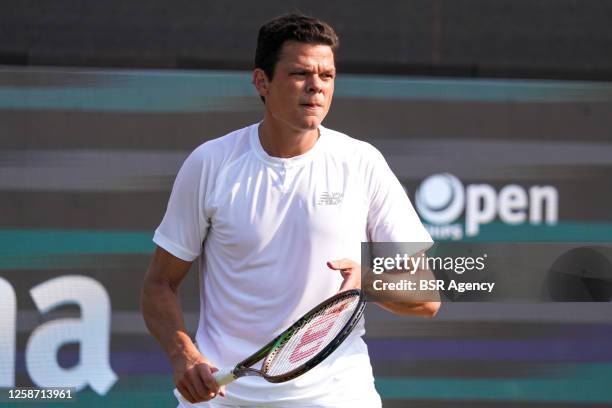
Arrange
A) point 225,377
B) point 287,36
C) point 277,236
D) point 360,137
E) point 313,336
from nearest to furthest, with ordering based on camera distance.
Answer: point 225,377 → point 313,336 → point 277,236 → point 287,36 → point 360,137

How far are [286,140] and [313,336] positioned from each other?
1.87 feet

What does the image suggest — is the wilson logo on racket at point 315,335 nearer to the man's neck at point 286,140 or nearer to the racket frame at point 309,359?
the racket frame at point 309,359

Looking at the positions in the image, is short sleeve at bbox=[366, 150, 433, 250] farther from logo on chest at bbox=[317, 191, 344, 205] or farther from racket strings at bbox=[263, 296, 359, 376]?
racket strings at bbox=[263, 296, 359, 376]

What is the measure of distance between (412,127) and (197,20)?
99cm

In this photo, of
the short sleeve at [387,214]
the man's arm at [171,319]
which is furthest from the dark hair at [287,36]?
the man's arm at [171,319]

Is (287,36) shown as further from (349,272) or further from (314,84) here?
(349,272)

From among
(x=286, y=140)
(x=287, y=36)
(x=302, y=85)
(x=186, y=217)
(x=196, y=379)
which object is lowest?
(x=196, y=379)

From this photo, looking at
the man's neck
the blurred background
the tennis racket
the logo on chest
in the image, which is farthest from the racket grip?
the blurred background

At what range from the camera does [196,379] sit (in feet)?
9.77

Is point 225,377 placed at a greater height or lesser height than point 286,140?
lesser

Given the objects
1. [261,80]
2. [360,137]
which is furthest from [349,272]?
[360,137]

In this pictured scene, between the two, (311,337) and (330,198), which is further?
(330,198)

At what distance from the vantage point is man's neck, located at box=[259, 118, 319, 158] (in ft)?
10.8

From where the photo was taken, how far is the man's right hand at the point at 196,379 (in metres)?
2.96
